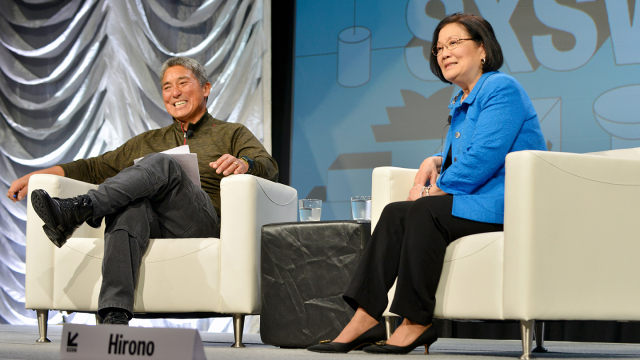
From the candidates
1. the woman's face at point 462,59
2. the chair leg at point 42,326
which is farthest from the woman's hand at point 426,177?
the chair leg at point 42,326

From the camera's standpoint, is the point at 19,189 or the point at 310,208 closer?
the point at 19,189

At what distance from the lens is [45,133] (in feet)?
13.9

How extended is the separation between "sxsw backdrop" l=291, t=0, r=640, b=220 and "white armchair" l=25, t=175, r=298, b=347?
1.27 metres

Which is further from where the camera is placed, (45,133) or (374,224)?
(45,133)

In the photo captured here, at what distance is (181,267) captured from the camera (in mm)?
2246

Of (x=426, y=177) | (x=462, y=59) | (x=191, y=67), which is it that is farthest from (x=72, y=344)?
(x=191, y=67)

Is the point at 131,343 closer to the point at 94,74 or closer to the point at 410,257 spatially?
the point at 410,257

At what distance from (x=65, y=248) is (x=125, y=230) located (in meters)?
0.39

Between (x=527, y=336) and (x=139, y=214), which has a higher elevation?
(x=139, y=214)

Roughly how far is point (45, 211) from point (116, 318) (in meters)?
0.40

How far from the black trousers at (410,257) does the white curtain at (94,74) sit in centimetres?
202

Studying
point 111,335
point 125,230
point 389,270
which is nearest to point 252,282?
point 125,230

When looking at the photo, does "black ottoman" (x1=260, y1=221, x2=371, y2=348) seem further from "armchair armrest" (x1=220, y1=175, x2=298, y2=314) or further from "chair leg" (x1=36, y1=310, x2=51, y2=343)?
"chair leg" (x1=36, y1=310, x2=51, y2=343)

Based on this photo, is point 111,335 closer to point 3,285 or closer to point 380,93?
point 380,93
